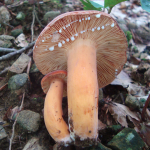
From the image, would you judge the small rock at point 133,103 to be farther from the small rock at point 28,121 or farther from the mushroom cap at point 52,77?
the small rock at point 28,121

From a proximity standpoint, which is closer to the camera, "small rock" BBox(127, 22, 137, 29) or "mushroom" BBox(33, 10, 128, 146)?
"mushroom" BBox(33, 10, 128, 146)

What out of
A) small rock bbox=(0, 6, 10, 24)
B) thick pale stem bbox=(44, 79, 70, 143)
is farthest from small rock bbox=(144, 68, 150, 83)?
small rock bbox=(0, 6, 10, 24)

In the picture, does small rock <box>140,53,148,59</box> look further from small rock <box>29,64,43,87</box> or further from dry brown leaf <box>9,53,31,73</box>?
dry brown leaf <box>9,53,31,73</box>

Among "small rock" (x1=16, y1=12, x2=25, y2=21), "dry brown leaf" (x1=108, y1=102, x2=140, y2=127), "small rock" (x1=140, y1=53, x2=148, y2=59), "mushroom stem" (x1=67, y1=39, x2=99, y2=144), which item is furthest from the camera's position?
"small rock" (x1=140, y1=53, x2=148, y2=59)

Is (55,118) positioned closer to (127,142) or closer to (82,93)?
(82,93)

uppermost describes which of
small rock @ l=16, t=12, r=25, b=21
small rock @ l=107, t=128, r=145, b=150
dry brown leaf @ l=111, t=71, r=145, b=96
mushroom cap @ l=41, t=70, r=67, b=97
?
small rock @ l=16, t=12, r=25, b=21

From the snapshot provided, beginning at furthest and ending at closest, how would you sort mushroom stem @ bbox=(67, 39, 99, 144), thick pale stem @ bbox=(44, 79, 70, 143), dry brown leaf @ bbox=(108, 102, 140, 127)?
dry brown leaf @ bbox=(108, 102, 140, 127), thick pale stem @ bbox=(44, 79, 70, 143), mushroom stem @ bbox=(67, 39, 99, 144)
